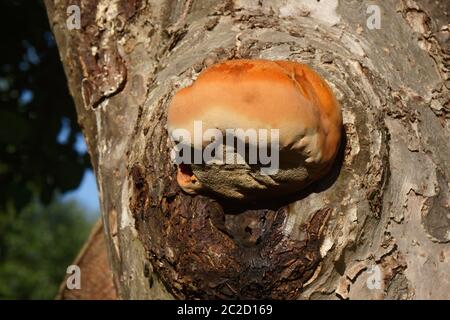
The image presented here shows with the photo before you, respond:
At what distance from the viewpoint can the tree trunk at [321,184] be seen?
1.05 meters

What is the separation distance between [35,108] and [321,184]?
1.65 metres

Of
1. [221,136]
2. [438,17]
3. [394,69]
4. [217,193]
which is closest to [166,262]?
[217,193]

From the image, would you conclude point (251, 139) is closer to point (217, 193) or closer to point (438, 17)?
point (217, 193)

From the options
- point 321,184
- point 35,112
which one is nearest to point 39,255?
point 35,112

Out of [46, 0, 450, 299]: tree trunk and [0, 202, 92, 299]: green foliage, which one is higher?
[46, 0, 450, 299]: tree trunk

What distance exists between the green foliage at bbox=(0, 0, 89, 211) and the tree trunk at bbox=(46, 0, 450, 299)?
1.27 m

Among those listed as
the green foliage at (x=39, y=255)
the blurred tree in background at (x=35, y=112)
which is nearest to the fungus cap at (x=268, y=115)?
the blurred tree in background at (x=35, y=112)

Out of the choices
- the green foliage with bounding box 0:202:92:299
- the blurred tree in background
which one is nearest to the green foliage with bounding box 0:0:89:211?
the blurred tree in background

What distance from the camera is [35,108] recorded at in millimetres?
2482

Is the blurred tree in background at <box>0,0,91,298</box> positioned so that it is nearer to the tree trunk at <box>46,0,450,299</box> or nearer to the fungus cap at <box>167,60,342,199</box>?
the tree trunk at <box>46,0,450,299</box>

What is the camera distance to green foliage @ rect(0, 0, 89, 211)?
2.48 metres

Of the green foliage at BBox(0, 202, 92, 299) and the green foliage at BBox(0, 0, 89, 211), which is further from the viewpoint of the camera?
the green foliage at BBox(0, 202, 92, 299)

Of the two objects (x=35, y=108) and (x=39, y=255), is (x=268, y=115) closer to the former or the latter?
(x=35, y=108)

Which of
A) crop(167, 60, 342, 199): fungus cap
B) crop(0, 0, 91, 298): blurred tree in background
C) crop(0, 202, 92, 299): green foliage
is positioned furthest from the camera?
crop(0, 202, 92, 299): green foliage
